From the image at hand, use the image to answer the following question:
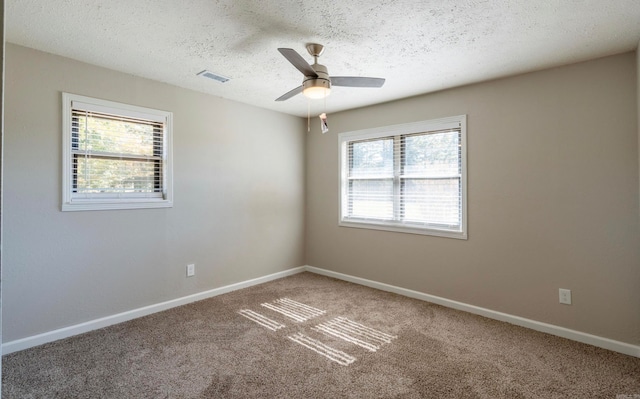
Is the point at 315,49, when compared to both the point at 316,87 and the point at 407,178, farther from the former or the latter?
the point at 407,178

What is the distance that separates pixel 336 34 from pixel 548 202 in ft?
7.85

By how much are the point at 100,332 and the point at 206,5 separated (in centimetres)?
288

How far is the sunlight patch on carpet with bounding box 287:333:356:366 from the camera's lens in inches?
100

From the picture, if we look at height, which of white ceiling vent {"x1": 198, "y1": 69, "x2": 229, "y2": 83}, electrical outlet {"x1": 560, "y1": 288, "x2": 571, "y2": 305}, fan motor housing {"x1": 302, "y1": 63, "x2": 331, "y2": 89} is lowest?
electrical outlet {"x1": 560, "y1": 288, "x2": 571, "y2": 305}

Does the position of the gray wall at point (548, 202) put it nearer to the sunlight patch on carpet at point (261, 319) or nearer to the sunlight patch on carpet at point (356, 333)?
the sunlight patch on carpet at point (356, 333)

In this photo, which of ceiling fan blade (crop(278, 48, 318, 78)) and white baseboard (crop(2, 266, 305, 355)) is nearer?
ceiling fan blade (crop(278, 48, 318, 78))

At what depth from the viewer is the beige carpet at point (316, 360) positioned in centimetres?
219

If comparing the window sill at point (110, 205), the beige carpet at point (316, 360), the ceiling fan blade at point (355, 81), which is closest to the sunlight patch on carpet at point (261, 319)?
the beige carpet at point (316, 360)

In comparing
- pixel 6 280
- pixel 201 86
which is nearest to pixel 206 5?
pixel 201 86

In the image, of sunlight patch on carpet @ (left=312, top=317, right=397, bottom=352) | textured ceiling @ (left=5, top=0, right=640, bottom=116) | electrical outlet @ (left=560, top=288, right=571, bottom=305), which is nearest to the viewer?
textured ceiling @ (left=5, top=0, right=640, bottom=116)

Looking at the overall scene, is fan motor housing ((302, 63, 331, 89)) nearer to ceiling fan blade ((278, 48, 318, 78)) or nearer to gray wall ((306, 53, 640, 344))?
ceiling fan blade ((278, 48, 318, 78))

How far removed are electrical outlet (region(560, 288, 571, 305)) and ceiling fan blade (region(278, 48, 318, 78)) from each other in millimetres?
2843

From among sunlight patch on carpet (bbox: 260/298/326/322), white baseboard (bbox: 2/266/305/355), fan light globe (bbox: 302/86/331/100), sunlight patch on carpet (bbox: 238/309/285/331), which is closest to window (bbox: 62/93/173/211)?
white baseboard (bbox: 2/266/305/355)

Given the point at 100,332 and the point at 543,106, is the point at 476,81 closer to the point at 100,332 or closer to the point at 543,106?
the point at 543,106
